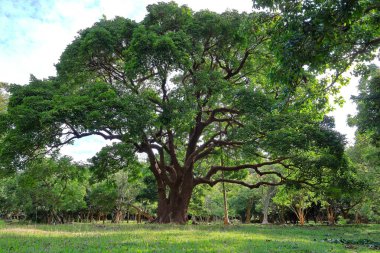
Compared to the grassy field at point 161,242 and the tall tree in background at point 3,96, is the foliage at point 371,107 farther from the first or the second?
the tall tree in background at point 3,96

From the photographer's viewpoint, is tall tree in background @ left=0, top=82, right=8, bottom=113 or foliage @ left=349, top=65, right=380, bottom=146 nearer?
foliage @ left=349, top=65, right=380, bottom=146

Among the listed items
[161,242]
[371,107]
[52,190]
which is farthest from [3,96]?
[371,107]

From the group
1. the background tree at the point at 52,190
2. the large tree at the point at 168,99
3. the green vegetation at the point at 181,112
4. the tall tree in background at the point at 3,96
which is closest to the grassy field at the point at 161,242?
the green vegetation at the point at 181,112

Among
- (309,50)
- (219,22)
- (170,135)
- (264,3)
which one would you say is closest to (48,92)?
(170,135)

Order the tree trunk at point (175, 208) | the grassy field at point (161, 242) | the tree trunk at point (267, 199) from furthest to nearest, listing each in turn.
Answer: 1. the tree trunk at point (267, 199)
2. the tree trunk at point (175, 208)
3. the grassy field at point (161, 242)

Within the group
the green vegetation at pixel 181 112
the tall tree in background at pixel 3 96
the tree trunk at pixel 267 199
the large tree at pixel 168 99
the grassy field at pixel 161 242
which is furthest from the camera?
the tree trunk at pixel 267 199

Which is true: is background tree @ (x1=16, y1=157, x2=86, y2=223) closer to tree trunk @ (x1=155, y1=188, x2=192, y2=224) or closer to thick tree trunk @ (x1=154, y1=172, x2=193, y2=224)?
thick tree trunk @ (x1=154, y1=172, x2=193, y2=224)

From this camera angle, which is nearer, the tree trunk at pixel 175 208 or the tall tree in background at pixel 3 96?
the tree trunk at pixel 175 208

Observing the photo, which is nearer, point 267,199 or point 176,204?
point 176,204

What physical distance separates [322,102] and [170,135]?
13.1 meters

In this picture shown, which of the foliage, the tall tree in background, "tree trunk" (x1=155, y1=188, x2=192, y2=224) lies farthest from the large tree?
the tall tree in background

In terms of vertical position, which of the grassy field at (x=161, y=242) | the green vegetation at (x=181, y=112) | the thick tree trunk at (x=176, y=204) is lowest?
the grassy field at (x=161, y=242)

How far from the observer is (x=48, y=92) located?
16.9 m

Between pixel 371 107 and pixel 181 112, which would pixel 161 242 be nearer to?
pixel 181 112
